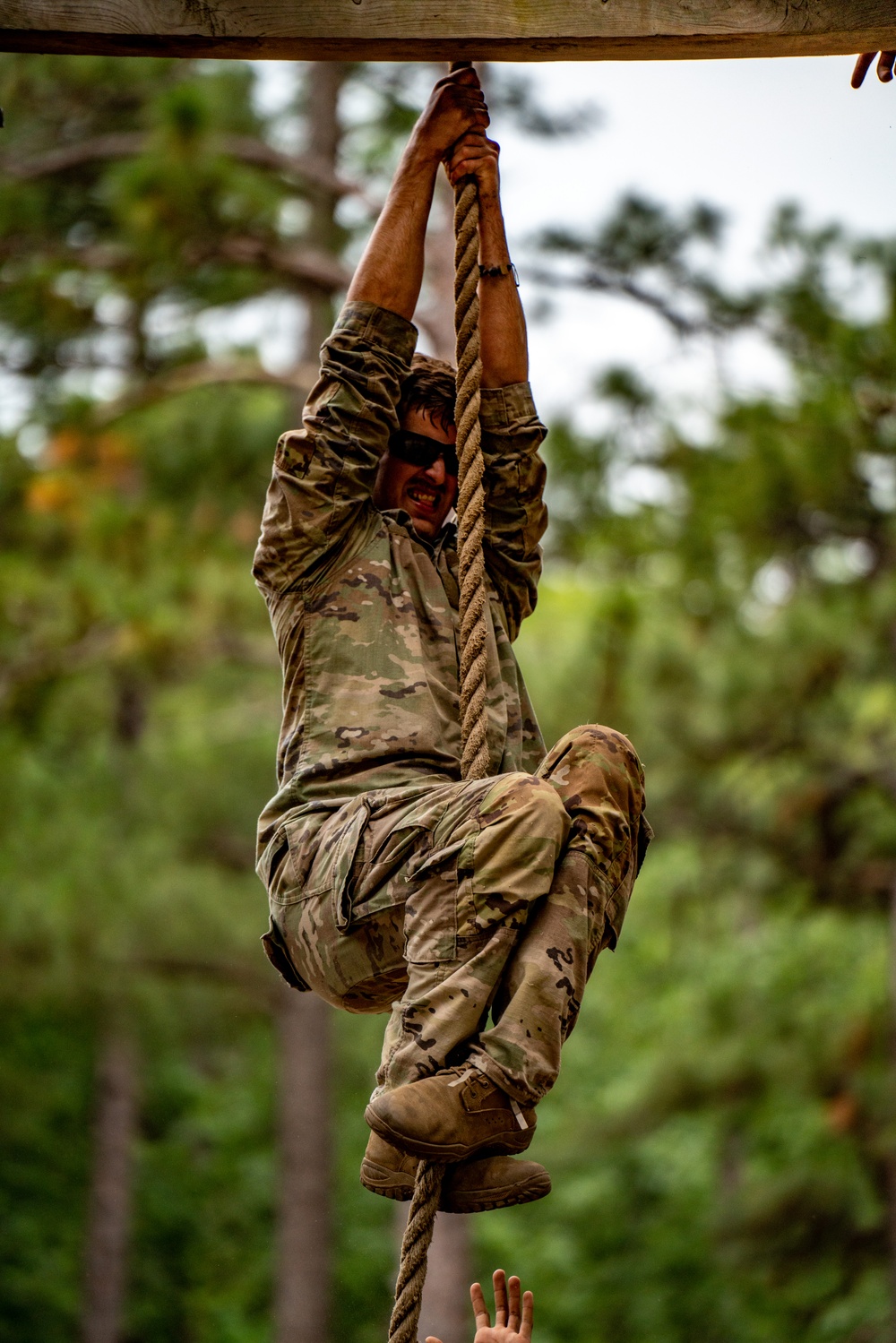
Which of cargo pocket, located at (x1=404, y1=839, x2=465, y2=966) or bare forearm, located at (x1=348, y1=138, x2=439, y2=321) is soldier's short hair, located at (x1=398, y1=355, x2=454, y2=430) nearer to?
bare forearm, located at (x1=348, y1=138, x2=439, y2=321)

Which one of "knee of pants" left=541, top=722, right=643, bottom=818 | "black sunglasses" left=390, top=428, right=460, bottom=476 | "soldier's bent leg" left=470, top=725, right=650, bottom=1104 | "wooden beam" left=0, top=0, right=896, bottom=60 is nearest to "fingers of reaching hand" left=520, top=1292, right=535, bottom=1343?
"soldier's bent leg" left=470, top=725, right=650, bottom=1104

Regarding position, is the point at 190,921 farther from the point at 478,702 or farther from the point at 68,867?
the point at 478,702

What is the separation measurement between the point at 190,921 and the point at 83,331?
4171mm

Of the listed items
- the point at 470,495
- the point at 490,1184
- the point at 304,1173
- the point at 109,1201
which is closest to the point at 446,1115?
the point at 490,1184

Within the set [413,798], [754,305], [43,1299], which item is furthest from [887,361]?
[43,1299]

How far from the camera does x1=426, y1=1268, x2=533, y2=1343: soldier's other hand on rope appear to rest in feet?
9.48

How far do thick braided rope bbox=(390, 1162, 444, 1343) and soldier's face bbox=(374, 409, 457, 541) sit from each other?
1278 millimetres

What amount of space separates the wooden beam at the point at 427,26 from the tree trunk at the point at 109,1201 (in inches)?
448

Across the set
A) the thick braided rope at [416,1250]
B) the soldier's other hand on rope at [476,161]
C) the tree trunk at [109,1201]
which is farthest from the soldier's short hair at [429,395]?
the tree trunk at [109,1201]

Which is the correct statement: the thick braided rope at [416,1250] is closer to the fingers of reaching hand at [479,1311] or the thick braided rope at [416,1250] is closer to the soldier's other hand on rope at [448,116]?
the fingers of reaching hand at [479,1311]

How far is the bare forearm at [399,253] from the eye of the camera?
315 cm

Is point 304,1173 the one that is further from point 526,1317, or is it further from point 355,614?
point 355,614

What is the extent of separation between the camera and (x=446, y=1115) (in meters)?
2.60

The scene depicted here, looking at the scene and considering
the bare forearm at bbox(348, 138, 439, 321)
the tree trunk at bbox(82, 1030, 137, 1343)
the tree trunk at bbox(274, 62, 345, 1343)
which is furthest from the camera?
the tree trunk at bbox(82, 1030, 137, 1343)
